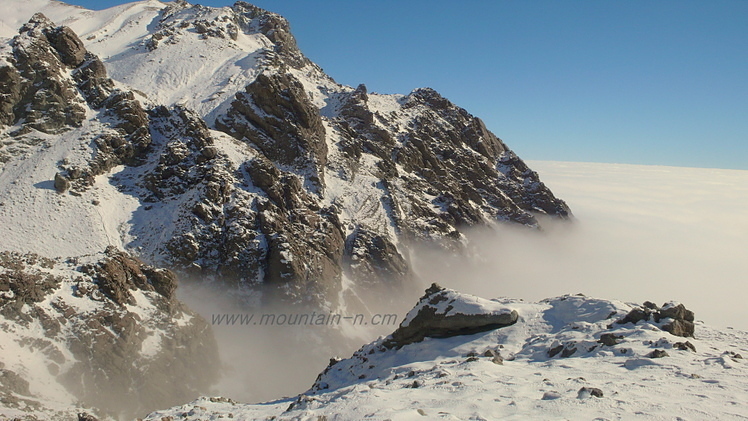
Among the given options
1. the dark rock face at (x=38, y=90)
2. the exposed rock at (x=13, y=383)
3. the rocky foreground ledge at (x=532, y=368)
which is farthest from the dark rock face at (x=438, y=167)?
the exposed rock at (x=13, y=383)

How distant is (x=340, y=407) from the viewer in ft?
45.3

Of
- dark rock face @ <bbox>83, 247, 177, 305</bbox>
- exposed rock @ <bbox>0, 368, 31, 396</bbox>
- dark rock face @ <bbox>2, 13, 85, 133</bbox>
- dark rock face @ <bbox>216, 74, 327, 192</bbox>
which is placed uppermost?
dark rock face @ <bbox>216, 74, 327, 192</bbox>

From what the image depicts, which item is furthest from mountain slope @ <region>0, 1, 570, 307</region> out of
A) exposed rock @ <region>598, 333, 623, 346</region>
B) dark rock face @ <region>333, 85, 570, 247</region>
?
exposed rock @ <region>598, 333, 623, 346</region>

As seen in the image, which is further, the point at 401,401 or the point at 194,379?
the point at 194,379

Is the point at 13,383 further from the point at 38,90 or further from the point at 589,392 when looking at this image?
the point at 38,90

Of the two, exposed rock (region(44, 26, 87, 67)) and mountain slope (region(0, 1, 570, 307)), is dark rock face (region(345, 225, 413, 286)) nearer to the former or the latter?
mountain slope (region(0, 1, 570, 307))

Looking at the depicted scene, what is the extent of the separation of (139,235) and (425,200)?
4493cm

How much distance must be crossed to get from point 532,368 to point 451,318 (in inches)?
229

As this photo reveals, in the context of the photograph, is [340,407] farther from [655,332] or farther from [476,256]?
[476,256]

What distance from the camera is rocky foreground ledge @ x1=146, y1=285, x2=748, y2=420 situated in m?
12.1

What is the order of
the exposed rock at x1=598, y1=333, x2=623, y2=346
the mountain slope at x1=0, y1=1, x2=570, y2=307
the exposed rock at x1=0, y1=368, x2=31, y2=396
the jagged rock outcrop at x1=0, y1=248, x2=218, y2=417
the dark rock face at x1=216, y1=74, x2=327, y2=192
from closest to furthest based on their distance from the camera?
the exposed rock at x1=598, y1=333, x2=623, y2=346, the exposed rock at x1=0, y1=368, x2=31, y2=396, the jagged rock outcrop at x1=0, y1=248, x2=218, y2=417, the mountain slope at x1=0, y1=1, x2=570, y2=307, the dark rock face at x1=216, y1=74, x2=327, y2=192

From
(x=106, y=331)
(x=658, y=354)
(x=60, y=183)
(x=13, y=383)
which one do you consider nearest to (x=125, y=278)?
(x=106, y=331)

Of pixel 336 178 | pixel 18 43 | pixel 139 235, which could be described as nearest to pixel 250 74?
pixel 336 178

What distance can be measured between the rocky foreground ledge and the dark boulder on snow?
5 cm
